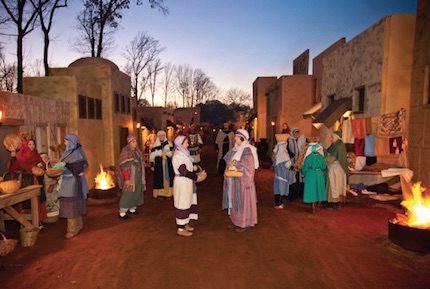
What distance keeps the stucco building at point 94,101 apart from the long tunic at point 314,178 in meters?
7.28

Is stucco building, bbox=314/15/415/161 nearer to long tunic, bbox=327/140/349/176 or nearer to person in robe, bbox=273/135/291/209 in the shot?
long tunic, bbox=327/140/349/176

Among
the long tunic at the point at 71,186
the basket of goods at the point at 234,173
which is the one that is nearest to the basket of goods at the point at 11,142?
the long tunic at the point at 71,186

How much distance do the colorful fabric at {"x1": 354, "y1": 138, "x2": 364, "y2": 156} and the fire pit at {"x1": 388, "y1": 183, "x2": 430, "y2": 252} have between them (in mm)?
4786

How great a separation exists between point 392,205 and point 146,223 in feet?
21.4

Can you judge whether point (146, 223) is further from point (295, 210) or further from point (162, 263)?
point (295, 210)

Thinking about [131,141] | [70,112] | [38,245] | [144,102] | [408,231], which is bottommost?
[38,245]

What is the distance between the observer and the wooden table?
5.29 m

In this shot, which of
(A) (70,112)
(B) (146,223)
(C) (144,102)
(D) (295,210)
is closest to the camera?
(B) (146,223)


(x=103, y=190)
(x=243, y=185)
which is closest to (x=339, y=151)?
(x=243, y=185)

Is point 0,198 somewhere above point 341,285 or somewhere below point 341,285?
above

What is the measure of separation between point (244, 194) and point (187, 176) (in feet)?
3.92

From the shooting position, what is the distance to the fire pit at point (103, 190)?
877cm

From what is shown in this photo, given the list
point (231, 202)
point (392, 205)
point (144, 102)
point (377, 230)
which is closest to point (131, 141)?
point (231, 202)

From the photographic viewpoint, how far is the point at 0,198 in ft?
16.8
